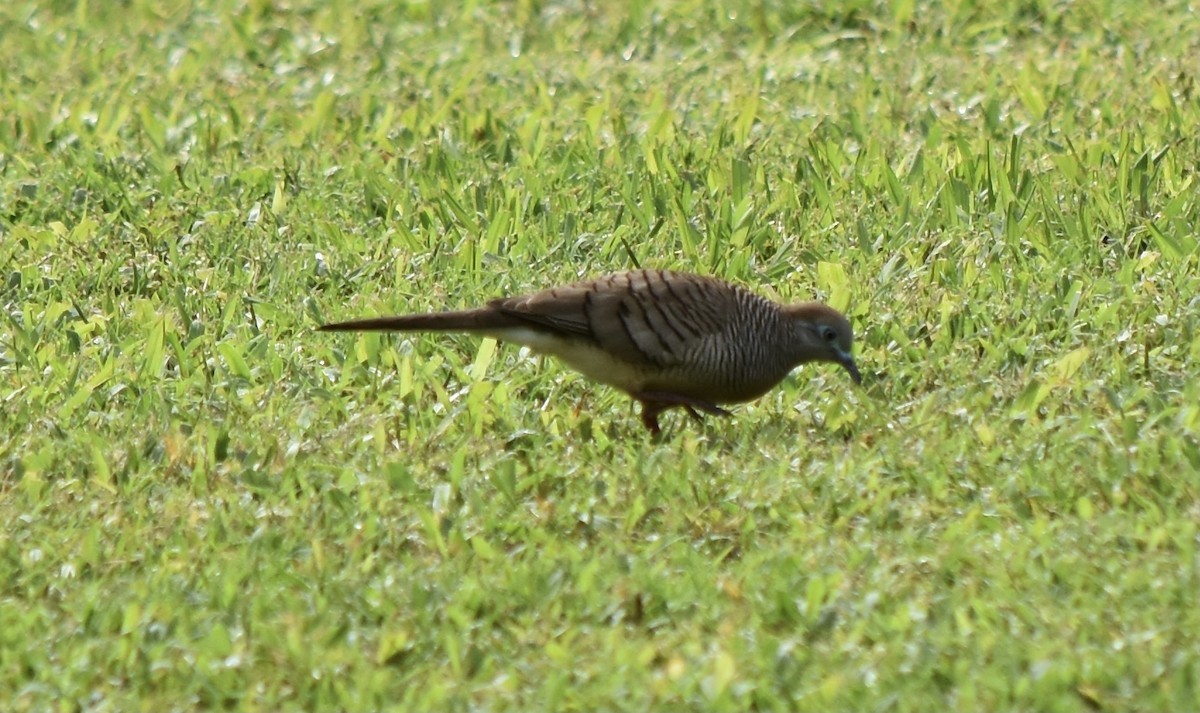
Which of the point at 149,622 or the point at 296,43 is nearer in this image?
the point at 149,622

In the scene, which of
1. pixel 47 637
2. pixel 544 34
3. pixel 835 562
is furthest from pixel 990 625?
pixel 544 34

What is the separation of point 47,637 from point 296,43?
5.85 m

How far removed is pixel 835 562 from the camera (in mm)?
5008

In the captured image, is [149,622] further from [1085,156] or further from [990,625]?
[1085,156]

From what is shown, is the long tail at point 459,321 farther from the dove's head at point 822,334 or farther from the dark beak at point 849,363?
the dark beak at point 849,363

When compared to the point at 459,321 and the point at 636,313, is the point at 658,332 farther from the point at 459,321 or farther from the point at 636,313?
the point at 459,321

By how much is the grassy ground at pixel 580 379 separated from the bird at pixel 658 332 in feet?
0.55

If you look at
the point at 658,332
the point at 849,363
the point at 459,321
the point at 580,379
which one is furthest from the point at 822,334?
the point at 459,321

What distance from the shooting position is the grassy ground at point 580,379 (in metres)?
4.61

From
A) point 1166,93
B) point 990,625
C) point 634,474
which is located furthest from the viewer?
point 1166,93

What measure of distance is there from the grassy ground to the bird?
169 mm

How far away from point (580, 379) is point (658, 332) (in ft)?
2.05

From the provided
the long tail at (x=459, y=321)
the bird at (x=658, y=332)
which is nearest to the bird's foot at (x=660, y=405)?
the bird at (x=658, y=332)

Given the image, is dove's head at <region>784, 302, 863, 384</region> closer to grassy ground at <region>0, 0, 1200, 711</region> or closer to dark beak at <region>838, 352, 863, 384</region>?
dark beak at <region>838, 352, 863, 384</region>
